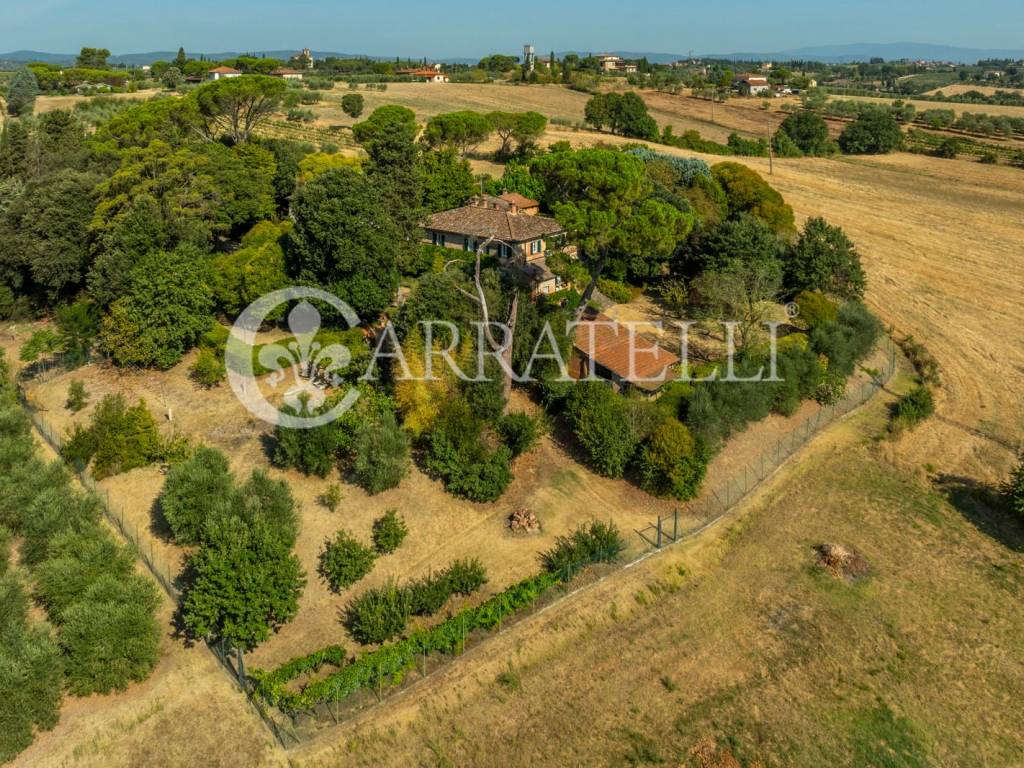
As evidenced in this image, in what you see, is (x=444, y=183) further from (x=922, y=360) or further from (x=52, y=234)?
(x=922, y=360)

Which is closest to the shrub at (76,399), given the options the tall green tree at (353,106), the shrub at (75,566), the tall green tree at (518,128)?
the shrub at (75,566)

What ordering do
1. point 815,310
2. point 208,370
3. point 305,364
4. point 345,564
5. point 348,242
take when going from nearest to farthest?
point 345,564
point 208,370
point 305,364
point 348,242
point 815,310

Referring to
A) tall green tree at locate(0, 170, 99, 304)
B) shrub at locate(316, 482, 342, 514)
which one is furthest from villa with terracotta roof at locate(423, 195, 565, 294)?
tall green tree at locate(0, 170, 99, 304)

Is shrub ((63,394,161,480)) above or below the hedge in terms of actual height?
above

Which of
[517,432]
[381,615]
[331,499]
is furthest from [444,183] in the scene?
[381,615]

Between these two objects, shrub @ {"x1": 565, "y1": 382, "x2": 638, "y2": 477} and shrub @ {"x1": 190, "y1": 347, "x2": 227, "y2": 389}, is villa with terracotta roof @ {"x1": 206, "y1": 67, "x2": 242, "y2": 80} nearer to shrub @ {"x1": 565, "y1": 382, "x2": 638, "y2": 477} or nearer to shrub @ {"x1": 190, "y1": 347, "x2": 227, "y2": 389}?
shrub @ {"x1": 190, "y1": 347, "x2": 227, "y2": 389}

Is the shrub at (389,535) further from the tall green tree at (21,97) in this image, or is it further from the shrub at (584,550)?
the tall green tree at (21,97)

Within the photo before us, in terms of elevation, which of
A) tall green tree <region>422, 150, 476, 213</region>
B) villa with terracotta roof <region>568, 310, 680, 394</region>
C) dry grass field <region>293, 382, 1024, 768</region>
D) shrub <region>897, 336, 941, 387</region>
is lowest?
dry grass field <region>293, 382, 1024, 768</region>
